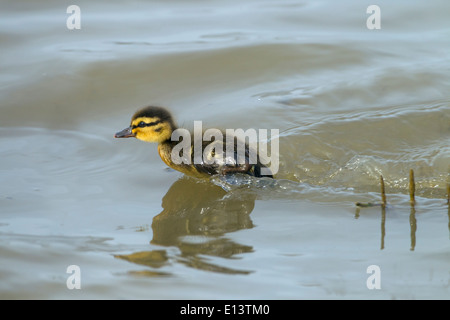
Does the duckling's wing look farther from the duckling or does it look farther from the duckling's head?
the duckling's head

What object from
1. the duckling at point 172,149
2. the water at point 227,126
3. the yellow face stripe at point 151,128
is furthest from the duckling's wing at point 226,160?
the yellow face stripe at point 151,128

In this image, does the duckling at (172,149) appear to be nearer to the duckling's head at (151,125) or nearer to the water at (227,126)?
the duckling's head at (151,125)

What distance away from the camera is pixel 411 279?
3137 mm

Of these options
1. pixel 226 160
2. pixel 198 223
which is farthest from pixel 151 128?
pixel 198 223

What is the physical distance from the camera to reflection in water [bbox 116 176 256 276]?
348 cm

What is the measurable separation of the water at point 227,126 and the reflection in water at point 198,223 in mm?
15

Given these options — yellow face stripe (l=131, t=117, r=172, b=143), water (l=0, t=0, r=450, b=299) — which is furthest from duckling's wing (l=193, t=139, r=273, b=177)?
yellow face stripe (l=131, t=117, r=172, b=143)

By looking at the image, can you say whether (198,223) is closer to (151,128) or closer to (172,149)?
(172,149)

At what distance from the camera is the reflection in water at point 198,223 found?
11.4 feet

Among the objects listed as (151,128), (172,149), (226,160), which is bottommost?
(226,160)

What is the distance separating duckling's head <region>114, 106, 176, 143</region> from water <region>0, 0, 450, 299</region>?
274 millimetres

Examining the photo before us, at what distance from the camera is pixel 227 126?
18.0 ft

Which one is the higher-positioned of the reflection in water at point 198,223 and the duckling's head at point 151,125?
the duckling's head at point 151,125

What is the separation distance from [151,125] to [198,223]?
43.6 inches
